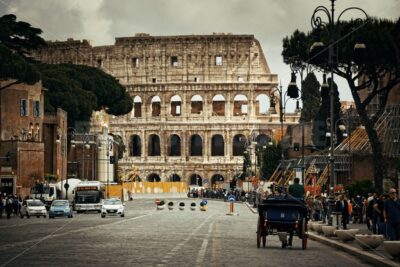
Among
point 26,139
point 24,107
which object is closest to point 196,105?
point 24,107

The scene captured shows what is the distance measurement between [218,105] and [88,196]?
92.5 metres

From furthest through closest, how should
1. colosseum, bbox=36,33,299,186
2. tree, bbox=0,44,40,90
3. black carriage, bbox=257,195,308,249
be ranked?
colosseum, bbox=36,33,299,186 < tree, bbox=0,44,40,90 < black carriage, bbox=257,195,308,249

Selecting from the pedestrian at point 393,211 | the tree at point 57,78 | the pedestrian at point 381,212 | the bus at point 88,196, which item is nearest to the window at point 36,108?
the tree at point 57,78

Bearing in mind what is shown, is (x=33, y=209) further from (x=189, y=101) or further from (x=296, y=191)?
(x=189, y=101)

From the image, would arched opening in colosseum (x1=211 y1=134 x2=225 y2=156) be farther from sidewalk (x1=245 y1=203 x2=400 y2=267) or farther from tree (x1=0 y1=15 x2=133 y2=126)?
sidewalk (x1=245 y1=203 x2=400 y2=267)

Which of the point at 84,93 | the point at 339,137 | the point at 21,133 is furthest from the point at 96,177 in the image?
the point at 339,137

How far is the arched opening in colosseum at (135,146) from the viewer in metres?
157

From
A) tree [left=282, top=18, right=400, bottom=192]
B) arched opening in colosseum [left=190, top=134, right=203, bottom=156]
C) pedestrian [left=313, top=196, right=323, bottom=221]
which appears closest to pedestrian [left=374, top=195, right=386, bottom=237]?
pedestrian [left=313, top=196, right=323, bottom=221]

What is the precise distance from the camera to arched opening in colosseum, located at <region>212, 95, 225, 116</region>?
159m

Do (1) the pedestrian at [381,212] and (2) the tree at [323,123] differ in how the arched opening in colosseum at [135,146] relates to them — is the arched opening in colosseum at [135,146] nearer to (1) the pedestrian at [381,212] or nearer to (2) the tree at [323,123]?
(2) the tree at [323,123]

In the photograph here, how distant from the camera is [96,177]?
11850 centimetres

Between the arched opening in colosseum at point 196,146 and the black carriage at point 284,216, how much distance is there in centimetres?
13195

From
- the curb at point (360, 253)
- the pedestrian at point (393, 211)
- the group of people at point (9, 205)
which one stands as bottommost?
the curb at point (360, 253)

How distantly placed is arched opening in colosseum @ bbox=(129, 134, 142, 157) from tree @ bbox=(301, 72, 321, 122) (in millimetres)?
48162
